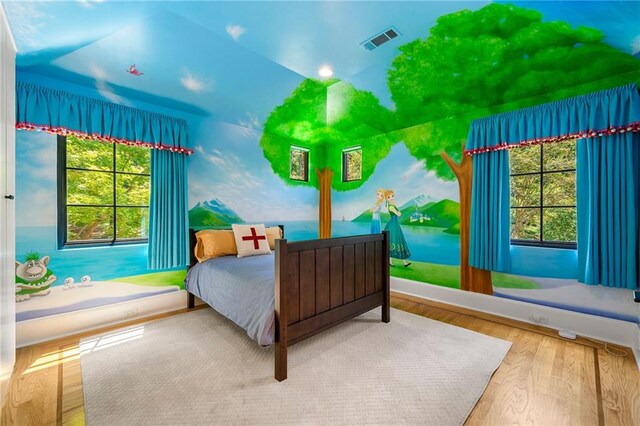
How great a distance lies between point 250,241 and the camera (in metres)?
3.25

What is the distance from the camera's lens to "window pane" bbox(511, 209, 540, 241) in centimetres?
289

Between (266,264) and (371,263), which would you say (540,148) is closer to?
(371,263)

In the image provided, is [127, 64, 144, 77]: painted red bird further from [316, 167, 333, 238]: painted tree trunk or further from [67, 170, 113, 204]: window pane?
[316, 167, 333, 238]: painted tree trunk

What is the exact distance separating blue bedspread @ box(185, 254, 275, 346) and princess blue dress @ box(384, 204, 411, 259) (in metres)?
1.92

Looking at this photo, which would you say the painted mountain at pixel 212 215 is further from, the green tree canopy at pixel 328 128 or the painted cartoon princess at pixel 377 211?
the painted cartoon princess at pixel 377 211

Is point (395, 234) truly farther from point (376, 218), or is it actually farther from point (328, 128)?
point (328, 128)

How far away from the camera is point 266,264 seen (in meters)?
2.75

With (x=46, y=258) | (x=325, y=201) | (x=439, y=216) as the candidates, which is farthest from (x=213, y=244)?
(x=439, y=216)

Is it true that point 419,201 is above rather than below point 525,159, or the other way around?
below

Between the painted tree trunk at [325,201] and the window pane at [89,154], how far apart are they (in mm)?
3028

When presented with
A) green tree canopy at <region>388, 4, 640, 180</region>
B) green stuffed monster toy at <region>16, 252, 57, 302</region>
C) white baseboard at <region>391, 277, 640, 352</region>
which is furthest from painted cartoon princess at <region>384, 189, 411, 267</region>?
green stuffed monster toy at <region>16, 252, 57, 302</region>

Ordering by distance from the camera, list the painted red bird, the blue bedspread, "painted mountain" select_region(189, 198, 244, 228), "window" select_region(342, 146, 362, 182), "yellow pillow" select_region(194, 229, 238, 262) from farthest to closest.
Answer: "window" select_region(342, 146, 362, 182) < "painted mountain" select_region(189, 198, 244, 228) < "yellow pillow" select_region(194, 229, 238, 262) < the painted red bird < the blue bedspread

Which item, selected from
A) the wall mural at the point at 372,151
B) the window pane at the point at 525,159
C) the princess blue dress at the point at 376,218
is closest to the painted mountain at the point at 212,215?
the wall mural at the point at 372,151

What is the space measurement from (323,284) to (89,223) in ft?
8.31
